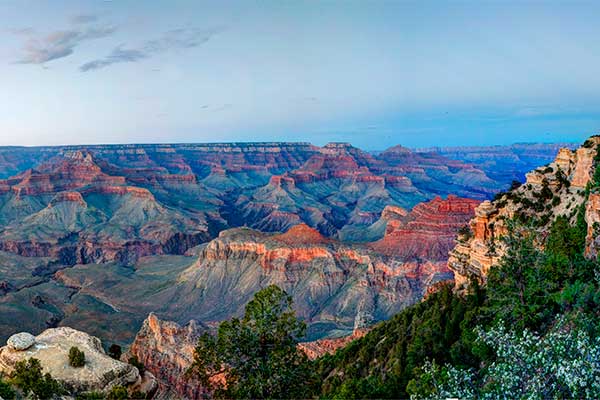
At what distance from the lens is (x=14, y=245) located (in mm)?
151875

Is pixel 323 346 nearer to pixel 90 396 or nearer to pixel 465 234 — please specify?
pixel 465 234

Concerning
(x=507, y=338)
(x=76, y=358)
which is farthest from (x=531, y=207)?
(x=76, y=358)

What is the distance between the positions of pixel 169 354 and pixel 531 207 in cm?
A: 3788

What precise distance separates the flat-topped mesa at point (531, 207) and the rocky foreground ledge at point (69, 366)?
24.5 m

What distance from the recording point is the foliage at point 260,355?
20703 millimetres

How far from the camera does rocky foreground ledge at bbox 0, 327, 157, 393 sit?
26461 millimetres

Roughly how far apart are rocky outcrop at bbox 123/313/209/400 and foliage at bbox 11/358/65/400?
24564 mm

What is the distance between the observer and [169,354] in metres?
51.2

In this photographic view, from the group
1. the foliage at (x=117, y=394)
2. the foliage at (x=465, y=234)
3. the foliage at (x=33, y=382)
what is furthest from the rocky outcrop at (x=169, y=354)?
the foliage at (x=465, y=234)

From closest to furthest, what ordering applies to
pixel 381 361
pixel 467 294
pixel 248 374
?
pixel 248 374 < pixel 467 294 < pixel 381 361

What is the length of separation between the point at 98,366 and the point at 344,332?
159ft

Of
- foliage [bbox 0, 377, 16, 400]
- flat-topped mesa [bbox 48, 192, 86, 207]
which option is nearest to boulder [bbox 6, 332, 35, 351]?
foliage [bbox 0, 377, 16, 400]

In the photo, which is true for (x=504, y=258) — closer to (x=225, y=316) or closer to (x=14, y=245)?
(x=225, y=316)

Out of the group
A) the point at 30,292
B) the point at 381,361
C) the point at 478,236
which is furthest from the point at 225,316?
the point at 478,236
